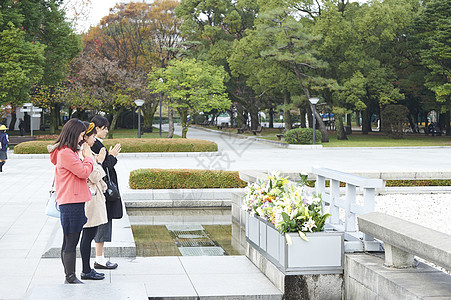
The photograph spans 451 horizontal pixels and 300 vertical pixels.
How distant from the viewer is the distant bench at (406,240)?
4.48 m

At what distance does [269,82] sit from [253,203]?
36.8m

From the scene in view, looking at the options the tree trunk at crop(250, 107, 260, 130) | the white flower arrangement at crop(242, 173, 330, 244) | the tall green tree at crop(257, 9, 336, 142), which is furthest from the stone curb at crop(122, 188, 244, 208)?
the tree trunk at crop(250, 107, 260, 130)

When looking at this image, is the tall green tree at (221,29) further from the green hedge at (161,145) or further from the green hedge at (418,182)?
the green hedge at (418,182)

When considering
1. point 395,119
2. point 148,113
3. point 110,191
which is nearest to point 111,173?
point 110,191

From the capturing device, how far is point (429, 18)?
138 ft

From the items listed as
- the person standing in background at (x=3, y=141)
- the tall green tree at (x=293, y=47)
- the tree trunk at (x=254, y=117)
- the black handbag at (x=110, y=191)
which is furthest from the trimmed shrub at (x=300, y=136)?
the black handbag at (x=110, y=191)

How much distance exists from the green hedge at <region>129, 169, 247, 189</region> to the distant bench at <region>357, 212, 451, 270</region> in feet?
23.0

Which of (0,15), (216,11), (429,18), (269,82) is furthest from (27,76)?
(429,18)

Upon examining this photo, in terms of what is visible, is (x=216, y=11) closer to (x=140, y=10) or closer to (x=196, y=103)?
(x=140, y=10)

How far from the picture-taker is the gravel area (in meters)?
9.68

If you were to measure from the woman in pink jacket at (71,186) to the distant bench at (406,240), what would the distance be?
2851 mm

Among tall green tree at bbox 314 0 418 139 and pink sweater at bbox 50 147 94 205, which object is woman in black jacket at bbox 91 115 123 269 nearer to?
pink sweater at bbox 50 147 94 205

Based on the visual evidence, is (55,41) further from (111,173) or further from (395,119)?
(111,173)

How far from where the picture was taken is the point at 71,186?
219 inches
